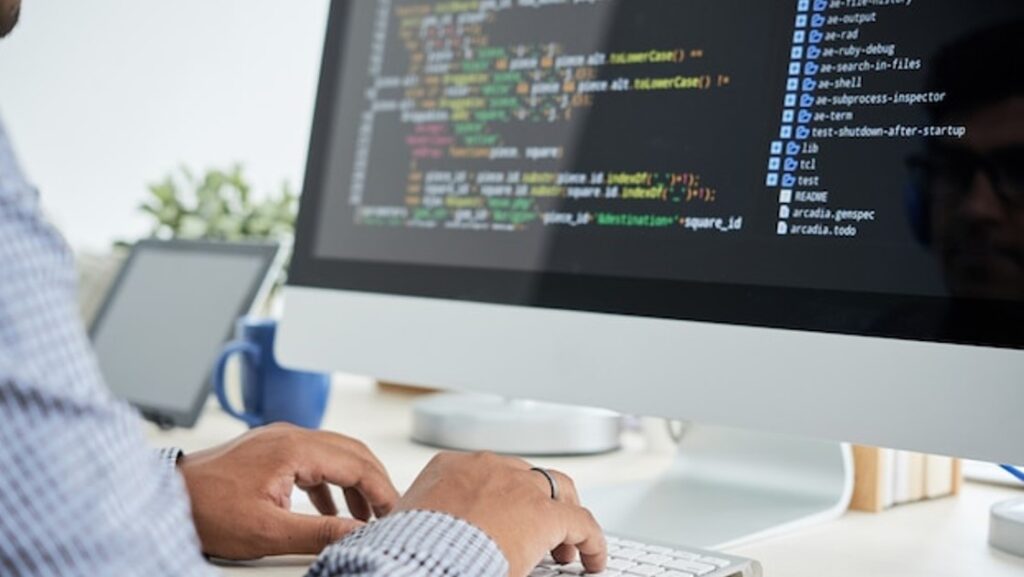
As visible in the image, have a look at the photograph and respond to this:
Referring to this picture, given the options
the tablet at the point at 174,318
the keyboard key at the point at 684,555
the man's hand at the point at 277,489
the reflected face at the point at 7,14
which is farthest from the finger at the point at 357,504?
the tablet at the point at 174,318

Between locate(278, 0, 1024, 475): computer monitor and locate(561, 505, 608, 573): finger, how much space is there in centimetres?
19

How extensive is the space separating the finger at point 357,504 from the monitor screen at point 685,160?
0.20m

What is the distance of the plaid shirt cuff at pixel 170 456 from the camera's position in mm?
757

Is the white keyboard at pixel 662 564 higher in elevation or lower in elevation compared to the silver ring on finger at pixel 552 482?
lower

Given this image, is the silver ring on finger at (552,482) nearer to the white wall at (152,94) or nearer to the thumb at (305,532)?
the thumb at (305,532)

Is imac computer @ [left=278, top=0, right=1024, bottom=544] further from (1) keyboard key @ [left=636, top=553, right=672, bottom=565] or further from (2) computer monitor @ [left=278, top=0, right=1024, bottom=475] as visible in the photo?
(1) keyboard key @ [left=636, top=553, right=672, bottom=565]

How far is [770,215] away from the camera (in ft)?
2.52

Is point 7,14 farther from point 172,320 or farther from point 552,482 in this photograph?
point 172,320

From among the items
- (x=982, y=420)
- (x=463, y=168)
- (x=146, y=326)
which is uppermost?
(x=463, y=168)

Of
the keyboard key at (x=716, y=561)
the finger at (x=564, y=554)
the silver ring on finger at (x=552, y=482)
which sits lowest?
the finger at (x=564, y=554)

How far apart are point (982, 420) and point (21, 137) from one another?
2568 mm

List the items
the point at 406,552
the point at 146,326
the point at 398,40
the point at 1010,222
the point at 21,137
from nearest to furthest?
the point at 406,552 → the point at 1010,222 → the point at 398,40 → the point at 146,326 → the point at 21,137

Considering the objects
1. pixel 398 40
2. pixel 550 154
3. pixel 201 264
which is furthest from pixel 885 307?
pixel 201 264

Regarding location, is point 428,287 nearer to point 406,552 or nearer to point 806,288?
point 806,288
